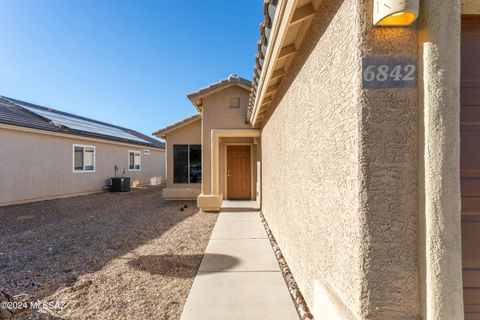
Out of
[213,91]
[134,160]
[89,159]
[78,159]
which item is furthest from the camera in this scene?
[134,160]

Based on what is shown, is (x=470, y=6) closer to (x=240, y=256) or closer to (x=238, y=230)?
(x=240, y=256)

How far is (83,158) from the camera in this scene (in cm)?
1536

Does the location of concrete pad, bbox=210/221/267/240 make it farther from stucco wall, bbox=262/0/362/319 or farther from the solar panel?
the solar panel

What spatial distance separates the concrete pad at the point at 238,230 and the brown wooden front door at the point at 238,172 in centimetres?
462

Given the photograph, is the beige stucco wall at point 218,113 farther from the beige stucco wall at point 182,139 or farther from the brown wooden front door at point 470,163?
the brown wooden front door at point 470,163

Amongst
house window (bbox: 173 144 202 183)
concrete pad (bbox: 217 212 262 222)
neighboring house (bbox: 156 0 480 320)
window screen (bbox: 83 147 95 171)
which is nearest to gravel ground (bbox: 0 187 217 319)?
concrete pad (bbox: 217 212 262 222)

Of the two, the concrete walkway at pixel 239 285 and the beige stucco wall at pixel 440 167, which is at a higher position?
the beige stucco wall at pixel 440 167

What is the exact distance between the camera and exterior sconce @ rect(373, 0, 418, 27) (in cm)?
153

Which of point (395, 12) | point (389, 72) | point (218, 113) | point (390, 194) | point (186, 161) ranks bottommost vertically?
point (390, 194)

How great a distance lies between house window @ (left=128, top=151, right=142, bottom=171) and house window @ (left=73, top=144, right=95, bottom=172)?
4202 mm

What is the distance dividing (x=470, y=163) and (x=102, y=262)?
18.7 feet


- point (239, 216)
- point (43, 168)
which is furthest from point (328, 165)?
point (43, 168)

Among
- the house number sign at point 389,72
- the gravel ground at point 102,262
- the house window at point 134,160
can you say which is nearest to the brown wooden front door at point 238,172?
the gravel ground at point 102,262

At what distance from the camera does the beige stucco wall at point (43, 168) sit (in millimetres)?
11211
